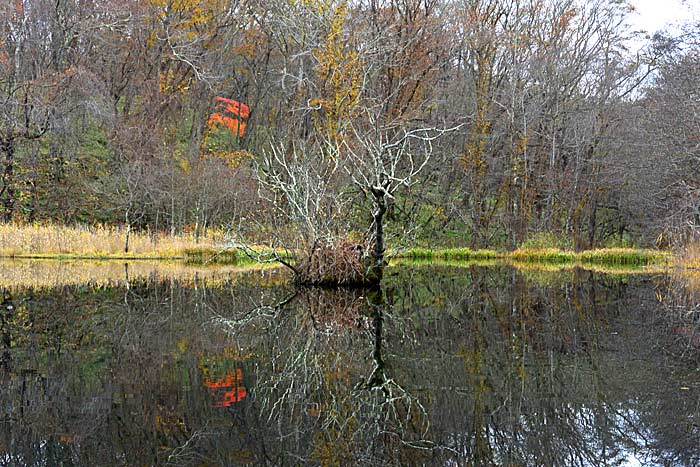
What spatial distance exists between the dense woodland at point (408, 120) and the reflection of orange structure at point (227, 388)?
16.1 metres

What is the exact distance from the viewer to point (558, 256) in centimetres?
2033

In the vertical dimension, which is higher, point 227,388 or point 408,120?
point 408,120

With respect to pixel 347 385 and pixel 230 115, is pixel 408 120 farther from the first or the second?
pixel 347 385

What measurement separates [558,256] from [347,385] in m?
16.1

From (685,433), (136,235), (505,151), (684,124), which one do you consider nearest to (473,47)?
(505,151)

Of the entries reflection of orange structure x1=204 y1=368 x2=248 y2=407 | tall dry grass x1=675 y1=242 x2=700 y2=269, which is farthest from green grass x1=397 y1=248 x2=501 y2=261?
reflection of orange structure x1=204 y1=368 x2=248 y2=407

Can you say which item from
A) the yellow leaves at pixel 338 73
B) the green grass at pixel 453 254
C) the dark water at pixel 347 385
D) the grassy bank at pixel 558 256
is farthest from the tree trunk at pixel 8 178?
the dark water at pixel 347 385

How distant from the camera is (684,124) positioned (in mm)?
18562

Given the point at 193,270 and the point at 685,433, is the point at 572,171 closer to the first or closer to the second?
the point at 193,270

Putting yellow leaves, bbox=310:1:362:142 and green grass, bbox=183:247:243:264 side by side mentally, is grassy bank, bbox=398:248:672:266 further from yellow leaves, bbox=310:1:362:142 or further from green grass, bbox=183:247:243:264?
yellow leaves, bbox=310:1:362:142

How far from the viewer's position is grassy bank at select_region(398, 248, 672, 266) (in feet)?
64.3

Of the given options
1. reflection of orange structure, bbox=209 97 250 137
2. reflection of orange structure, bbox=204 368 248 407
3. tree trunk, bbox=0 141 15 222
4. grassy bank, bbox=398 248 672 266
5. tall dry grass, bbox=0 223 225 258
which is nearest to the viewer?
reflection of orange structure, bbox=204 368 248 407

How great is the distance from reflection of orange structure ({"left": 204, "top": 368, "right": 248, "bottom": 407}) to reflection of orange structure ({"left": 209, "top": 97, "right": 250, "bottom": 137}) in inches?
1054

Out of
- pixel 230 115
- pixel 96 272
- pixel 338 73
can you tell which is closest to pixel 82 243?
pixel 96 272
